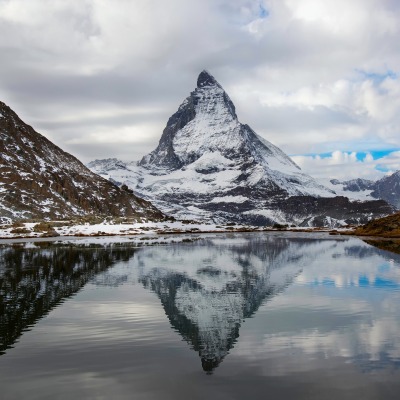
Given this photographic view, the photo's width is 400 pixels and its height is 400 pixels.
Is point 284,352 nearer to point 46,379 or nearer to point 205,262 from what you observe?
point 46,379

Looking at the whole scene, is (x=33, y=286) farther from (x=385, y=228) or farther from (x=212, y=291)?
(x=385, y=228)

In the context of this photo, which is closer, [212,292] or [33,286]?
[212,292]

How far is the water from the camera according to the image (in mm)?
16578

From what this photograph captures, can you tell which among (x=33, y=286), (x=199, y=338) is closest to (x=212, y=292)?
(x=33, y=286)

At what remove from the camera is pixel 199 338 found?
23422 mm

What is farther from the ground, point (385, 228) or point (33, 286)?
point (385, 228)

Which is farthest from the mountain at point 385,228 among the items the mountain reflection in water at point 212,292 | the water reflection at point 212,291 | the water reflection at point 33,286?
the water reflection at point 33,286

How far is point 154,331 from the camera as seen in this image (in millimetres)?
24656

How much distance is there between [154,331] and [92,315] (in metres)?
5.66

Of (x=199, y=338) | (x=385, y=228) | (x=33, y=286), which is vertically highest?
(x=385, y=228)

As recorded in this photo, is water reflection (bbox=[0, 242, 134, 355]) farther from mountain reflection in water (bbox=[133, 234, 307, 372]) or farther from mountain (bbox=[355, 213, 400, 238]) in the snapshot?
mountain (bbox=[355, 213, 400, 238])

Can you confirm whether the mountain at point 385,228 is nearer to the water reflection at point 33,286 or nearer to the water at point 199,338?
the water reflection at point 33,286

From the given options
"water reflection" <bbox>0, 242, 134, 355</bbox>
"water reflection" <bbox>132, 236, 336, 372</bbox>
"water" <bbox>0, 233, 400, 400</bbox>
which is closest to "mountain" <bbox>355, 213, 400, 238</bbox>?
"water reflection" <bbox>132, 236, 336, 372</bbox>

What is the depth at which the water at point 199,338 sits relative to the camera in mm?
16578
